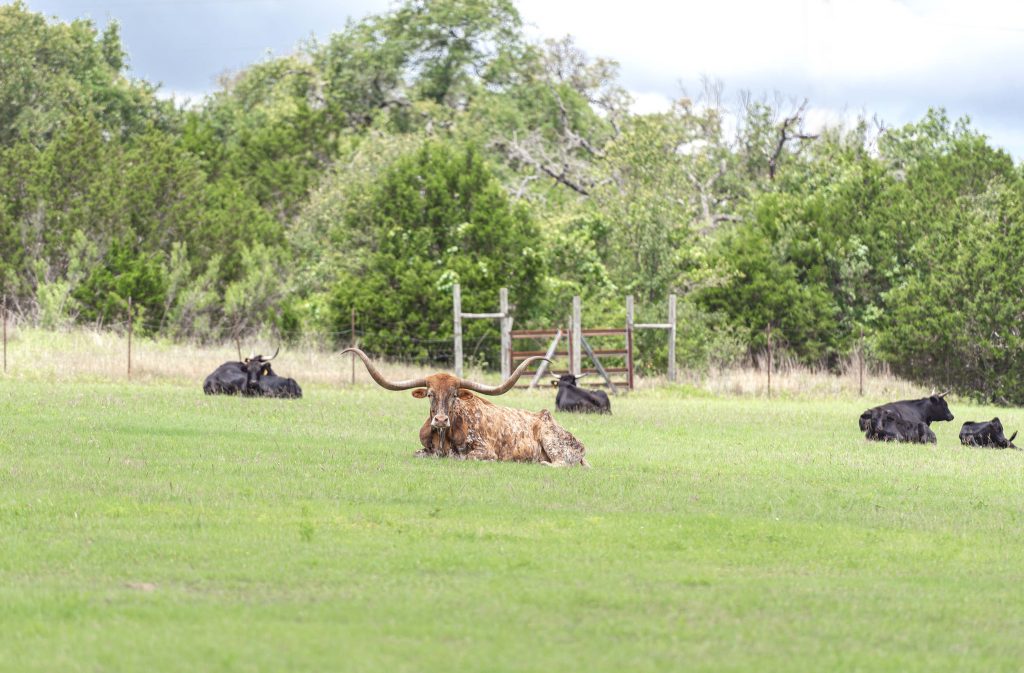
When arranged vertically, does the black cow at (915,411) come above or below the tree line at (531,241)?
below

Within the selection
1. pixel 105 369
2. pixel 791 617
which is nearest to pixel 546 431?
pixel 791 617

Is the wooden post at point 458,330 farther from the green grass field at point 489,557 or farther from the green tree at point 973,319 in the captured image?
the green grass field at point 489,557

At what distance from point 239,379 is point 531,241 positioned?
1743 cm

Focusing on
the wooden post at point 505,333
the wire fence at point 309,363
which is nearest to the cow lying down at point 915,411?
the wire fence at point 309,363

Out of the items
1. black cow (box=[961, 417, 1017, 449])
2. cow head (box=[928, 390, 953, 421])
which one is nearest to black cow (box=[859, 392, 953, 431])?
cow head (box=[928, 390, 953, 421])

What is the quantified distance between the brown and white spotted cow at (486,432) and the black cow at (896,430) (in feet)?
21.4

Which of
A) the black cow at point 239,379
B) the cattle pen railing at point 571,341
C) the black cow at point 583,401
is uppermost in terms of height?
the cattle pen railing at point 571,341

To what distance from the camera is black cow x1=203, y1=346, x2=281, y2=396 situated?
26797 millimetres

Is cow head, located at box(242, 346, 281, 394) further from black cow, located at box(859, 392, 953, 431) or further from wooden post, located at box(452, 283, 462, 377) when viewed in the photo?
black cow, located at box(859, 392, 953, 431)

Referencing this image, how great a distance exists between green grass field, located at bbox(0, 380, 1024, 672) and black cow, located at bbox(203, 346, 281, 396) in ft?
26.7

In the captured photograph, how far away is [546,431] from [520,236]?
27.0 meters

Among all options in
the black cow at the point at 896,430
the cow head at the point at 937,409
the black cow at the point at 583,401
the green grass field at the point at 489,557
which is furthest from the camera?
the black cow at the point at 583,401

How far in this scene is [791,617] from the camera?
27.1 feet

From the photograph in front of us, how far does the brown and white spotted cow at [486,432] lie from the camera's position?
16.1 metres
